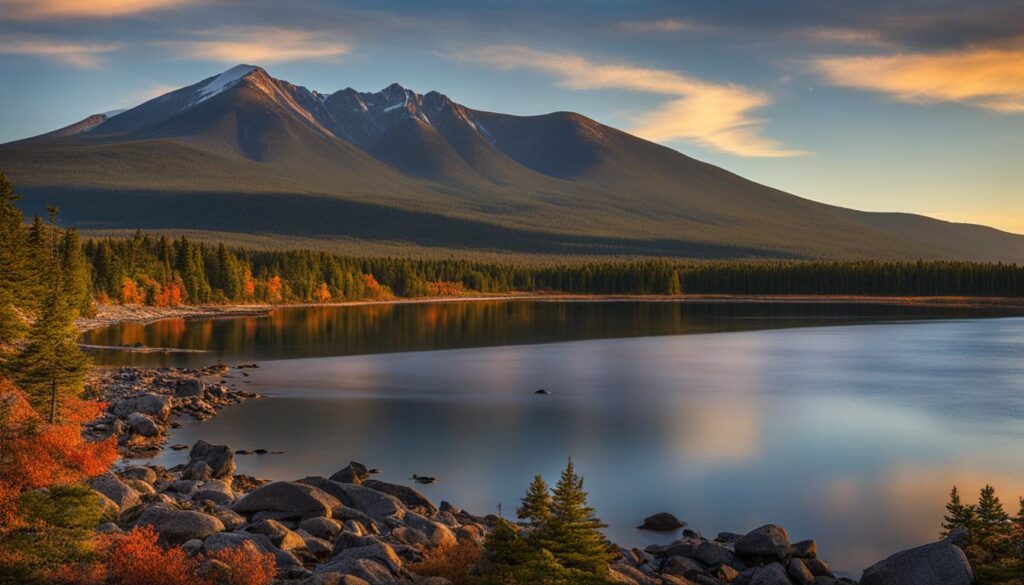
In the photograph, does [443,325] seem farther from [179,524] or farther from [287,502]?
[179,524]

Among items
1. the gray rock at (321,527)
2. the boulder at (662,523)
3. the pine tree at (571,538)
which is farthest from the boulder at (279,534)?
the boulder at (662,523)

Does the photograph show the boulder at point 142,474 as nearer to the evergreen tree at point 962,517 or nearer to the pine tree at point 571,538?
the pine tree at point 571,538

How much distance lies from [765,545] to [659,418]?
2581cm

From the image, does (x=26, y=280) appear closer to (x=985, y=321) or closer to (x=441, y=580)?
(x=441, y=580)

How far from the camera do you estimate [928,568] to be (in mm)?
19906

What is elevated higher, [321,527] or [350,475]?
[321,527]

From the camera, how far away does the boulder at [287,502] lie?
24.3m

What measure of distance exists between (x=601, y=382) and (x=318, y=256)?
373 ft

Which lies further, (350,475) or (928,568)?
(350,475)

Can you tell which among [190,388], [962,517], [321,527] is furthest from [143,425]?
[962,517]

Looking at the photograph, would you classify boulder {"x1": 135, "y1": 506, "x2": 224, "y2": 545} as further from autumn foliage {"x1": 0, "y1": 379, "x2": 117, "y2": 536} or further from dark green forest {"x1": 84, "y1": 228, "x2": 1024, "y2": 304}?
dark green forest {"x1": 84, "y1": 228, "x2": 1024, "y2": 304}

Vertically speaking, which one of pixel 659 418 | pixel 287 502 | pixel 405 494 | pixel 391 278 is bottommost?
pixel 659 418

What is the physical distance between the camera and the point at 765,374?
68062mm

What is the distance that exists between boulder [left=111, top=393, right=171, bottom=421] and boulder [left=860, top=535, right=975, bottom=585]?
31.8m
